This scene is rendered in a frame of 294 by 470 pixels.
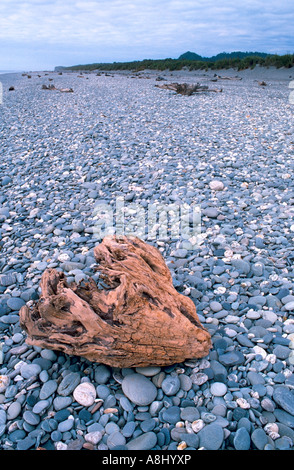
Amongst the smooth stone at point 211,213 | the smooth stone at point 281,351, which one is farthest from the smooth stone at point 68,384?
the smooth stone at point 211,213

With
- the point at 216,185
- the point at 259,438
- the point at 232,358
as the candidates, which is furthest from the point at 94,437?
the point at 216,185

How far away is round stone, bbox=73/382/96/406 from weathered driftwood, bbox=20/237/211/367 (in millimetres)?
197

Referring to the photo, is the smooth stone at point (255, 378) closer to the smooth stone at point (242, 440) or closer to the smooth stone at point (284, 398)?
the smooth stone at point (284, 398)

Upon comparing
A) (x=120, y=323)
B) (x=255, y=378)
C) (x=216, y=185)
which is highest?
(x=216, y=185)

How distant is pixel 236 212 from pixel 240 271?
1.49 meters

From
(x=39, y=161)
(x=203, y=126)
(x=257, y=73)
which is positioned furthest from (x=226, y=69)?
(x=39, y=161)

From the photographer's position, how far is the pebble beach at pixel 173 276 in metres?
2.12

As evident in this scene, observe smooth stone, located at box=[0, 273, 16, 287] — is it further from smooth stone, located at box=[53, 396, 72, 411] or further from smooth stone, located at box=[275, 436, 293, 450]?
smooth stone, located at box=[275, 436, 293, 450]

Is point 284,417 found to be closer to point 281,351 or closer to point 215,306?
point 281,351

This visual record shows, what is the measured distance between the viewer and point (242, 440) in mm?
1985

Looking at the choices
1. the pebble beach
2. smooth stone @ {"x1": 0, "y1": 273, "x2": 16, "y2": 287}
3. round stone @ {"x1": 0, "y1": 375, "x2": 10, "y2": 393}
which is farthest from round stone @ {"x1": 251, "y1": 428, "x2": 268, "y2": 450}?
smooth stone @ {"x1": 0, "y1": 273, "x2": 16, "y2": 287}

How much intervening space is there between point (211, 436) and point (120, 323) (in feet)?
2.99

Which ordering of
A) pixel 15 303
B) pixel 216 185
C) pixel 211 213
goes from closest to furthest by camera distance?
1. pixel 15 303
2. pixel 211 213
3. pixel 216 185
